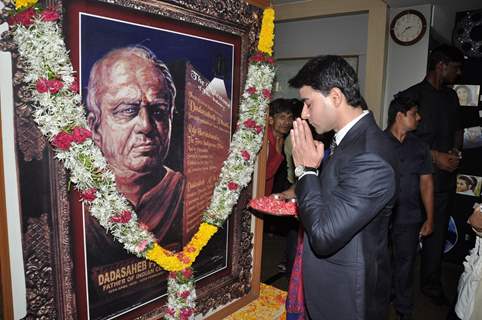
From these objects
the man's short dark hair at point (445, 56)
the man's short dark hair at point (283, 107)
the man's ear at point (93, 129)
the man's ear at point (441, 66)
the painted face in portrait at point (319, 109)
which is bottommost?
the man's ear at point (93, 129)

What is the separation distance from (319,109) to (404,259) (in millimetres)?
2069

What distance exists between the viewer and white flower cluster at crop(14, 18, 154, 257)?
1342 mm

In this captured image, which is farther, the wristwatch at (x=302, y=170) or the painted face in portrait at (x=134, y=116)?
the painted face in portrait at (x=134, y=116)

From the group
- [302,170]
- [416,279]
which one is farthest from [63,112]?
[416,279]

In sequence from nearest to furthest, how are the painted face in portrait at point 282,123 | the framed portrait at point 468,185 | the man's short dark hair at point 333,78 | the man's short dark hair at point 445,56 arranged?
the man's short dark hair at point 333,78 → the man's short dark hair at point 445,56 → the painted face in portrait at point 282,123 → the framed portrait at point 468,185

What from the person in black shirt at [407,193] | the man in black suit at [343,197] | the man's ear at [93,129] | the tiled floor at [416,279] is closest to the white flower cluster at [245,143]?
the man in black suit at [343,197]

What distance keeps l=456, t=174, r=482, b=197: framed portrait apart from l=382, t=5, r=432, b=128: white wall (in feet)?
3.99

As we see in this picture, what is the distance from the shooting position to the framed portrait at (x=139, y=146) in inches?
59.4

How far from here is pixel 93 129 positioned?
5.31 feet

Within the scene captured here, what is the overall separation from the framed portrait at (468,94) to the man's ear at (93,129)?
460 centimetres

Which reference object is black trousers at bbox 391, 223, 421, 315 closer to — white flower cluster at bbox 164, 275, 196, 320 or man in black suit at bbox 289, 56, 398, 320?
man in black suit at bbox 289, 56, 398, 320

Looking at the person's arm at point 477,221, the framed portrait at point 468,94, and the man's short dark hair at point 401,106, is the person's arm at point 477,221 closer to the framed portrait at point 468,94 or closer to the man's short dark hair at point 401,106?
the man's short dark hair at point 401,106

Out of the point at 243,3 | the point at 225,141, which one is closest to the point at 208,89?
the point at 225,141

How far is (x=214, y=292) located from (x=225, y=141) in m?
1.05
